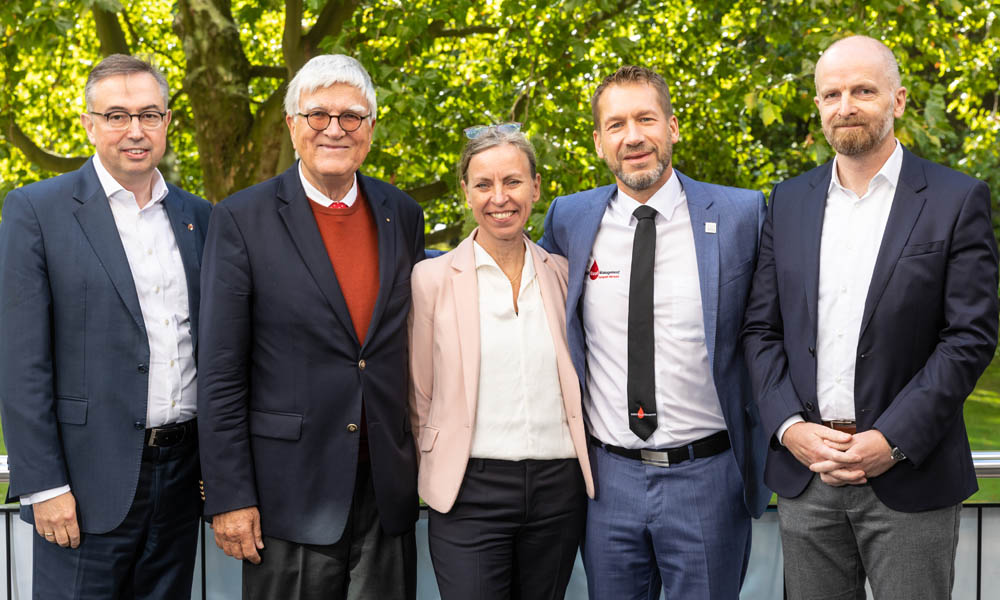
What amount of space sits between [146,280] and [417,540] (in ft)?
4.30

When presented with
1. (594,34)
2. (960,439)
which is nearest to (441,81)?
(594,34)

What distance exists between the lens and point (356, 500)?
115 inches

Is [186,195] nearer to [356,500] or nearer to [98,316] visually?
[98,316]

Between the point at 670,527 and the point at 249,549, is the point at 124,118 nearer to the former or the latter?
the point at 249,549

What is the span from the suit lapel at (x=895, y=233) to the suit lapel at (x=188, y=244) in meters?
2.06

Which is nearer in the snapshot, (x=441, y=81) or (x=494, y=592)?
(x=494, y=592)

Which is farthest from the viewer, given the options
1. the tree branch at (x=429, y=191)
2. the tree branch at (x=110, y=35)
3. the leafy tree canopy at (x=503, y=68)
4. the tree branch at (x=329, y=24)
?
the tree branch at (x=429, y=191)

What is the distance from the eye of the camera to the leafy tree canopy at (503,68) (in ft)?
21.5

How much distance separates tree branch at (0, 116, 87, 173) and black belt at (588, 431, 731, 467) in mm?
7594

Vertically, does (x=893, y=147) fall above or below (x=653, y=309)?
above

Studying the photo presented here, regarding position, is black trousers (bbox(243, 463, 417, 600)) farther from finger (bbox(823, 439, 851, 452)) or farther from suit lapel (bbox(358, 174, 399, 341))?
finger (bbox(823, 439, 851, 452))

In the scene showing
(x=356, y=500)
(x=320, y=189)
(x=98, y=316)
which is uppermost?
(x=320, y=189)

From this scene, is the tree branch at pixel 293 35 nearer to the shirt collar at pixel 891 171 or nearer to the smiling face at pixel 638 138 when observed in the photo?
the smiling face at pixel 638 138

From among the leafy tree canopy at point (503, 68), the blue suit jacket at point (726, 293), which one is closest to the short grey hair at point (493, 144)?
the blue suit jacket at point (726, 293)
